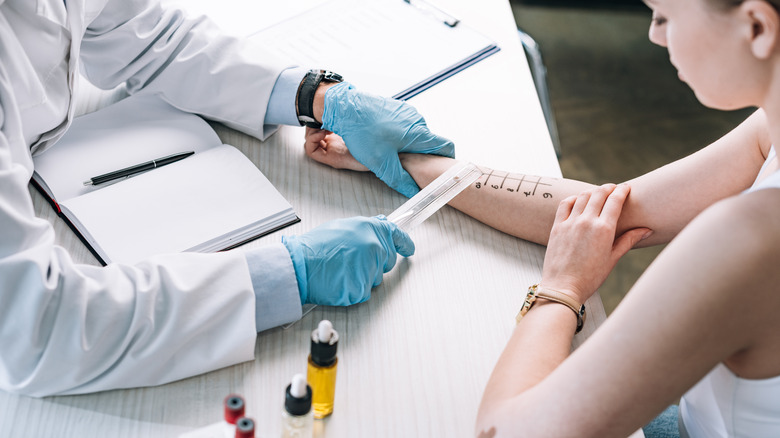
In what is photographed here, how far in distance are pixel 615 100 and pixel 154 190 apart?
8.11ft

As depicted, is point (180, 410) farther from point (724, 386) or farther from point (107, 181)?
point (724, 386)

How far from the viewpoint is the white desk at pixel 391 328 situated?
884mm

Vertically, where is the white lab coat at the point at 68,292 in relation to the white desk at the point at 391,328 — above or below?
above

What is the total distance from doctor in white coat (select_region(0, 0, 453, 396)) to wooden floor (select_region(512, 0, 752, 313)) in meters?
1.48

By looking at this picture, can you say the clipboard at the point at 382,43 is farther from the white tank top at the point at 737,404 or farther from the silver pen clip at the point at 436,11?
the white tank top at the point at 737,404

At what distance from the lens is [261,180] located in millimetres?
1218

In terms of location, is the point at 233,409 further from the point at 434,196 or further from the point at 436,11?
the point at 436,11

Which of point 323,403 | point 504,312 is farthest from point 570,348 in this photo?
point 323,403

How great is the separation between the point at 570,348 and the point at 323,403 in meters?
0.38

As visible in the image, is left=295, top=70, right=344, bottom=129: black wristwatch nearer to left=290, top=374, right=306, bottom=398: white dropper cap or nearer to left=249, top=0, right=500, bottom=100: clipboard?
left=249, top=0, right=500, bottom=100: clipboard

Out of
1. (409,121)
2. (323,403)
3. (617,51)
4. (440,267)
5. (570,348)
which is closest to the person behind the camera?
(323,403)

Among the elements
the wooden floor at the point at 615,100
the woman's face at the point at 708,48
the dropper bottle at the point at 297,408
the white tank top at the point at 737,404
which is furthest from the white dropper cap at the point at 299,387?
the wooden floor at the point at 615,100

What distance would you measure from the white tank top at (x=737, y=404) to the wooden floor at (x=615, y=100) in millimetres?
1416

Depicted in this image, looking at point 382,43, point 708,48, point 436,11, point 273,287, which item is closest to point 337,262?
point 273,287
